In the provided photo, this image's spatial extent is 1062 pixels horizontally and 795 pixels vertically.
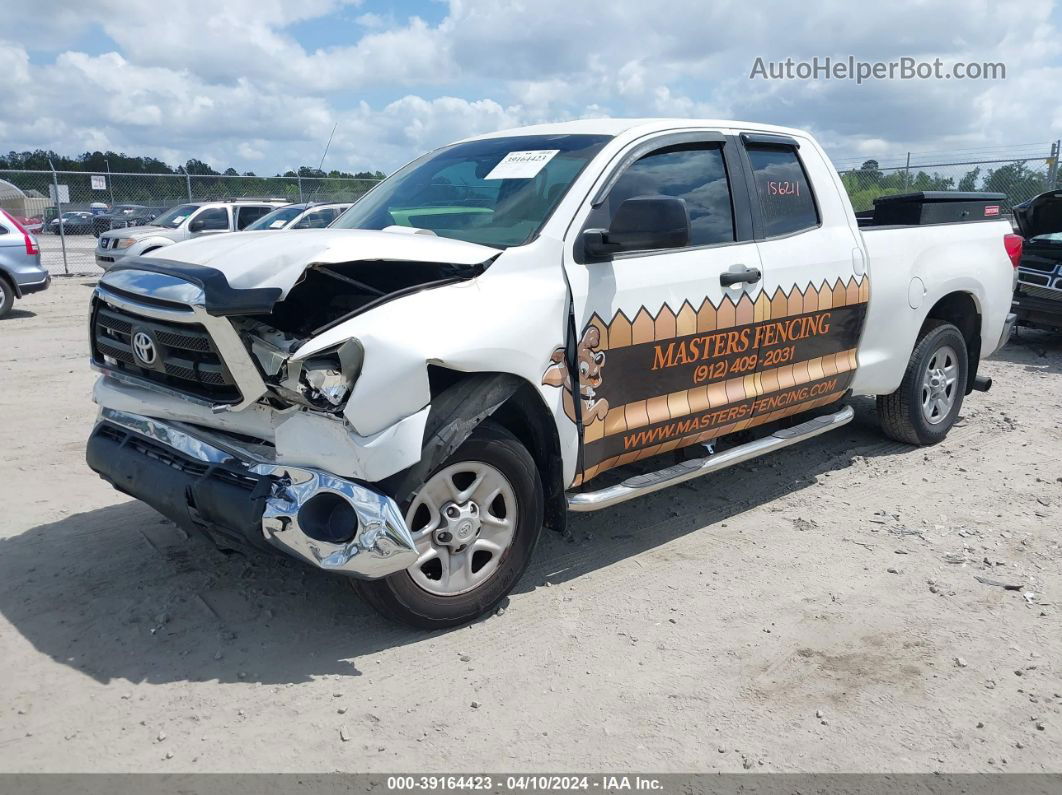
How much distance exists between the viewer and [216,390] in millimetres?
3438

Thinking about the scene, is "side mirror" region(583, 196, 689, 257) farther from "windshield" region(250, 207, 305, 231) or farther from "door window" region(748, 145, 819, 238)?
"windshield" region(250, 207, 305, 231)

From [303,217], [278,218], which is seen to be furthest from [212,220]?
[303,217]

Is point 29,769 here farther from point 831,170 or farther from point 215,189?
point 215,189

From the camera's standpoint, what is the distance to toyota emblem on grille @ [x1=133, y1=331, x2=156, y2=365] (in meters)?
3.55

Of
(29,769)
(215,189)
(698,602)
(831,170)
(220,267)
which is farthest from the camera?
(215,189)

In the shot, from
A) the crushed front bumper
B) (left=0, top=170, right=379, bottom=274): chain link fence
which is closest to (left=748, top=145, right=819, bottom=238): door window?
the crushed front bumper

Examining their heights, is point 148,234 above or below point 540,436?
above

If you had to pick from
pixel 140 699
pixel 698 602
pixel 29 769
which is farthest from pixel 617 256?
pixel 29 769

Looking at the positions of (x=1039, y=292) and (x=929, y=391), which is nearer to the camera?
(x=929, y=391)

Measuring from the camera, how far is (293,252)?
129 inches

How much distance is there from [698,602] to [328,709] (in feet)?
5.56

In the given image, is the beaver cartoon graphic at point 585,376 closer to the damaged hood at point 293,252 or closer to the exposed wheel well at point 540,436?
the exposed wheel well at point 540,436

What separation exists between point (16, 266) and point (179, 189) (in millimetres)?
12776

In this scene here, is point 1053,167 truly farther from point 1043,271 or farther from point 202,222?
point 202,222
